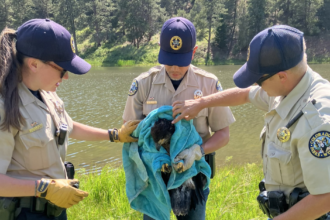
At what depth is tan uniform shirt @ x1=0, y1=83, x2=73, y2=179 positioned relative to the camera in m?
1.86

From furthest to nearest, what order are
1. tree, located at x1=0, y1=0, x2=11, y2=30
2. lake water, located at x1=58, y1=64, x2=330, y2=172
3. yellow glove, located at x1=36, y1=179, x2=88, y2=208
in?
tree, located at x1=0, y1=0, x2=11, y2=30, lake water, located at x1=58, y1=64, x2=330, y2=172, yellow glove, located at x1=36, y1=179, x2=88, y2=208

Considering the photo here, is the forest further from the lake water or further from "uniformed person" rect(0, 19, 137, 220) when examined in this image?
"uniformed person" rect(0, 19, 137, 220)

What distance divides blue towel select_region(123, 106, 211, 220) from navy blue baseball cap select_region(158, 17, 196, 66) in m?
0.39

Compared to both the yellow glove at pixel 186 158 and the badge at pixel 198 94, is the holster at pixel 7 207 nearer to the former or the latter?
the yellow glove at pixel 186 158

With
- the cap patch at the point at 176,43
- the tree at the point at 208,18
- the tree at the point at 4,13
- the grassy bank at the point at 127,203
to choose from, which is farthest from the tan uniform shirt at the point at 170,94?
the tree at the point at 4,13

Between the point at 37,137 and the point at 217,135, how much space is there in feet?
4.60

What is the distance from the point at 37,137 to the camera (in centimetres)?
198

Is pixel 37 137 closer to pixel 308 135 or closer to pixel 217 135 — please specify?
pixel 217 135

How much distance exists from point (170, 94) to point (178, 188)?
786mm

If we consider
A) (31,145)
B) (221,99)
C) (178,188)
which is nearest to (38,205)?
(31,145)

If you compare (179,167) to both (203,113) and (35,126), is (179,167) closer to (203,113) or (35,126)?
(203,113)

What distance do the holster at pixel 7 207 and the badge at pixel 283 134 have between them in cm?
174

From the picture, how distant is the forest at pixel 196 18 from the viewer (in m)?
39.7

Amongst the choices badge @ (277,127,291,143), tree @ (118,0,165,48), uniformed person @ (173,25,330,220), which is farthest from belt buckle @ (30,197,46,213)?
tree @ (118,0,165,48)
